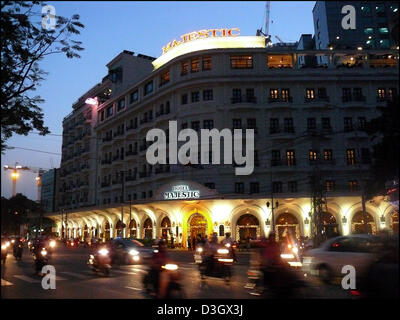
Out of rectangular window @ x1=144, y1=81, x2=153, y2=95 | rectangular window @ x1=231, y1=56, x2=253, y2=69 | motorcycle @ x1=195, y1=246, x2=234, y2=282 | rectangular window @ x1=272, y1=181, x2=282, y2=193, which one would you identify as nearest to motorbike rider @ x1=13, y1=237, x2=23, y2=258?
motorcycle @ x1=195, y1=246, x2=234, y2=282

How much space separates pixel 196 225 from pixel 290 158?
12.2 m

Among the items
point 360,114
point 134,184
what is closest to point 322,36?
point 360,114

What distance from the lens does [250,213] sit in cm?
4103

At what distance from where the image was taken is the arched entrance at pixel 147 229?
47.4m

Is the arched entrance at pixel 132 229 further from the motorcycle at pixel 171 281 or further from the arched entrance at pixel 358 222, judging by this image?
the motorcycle at pixel 171 281

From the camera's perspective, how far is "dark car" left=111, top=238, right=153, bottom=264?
22672mm

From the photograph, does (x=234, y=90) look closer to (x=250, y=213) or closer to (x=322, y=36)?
(x=250, y=213)

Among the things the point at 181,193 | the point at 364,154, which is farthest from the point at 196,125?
the point at 364,154

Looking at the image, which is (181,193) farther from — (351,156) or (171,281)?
(171,281)

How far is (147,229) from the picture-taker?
1892 inches

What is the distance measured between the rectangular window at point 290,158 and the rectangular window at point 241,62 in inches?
401

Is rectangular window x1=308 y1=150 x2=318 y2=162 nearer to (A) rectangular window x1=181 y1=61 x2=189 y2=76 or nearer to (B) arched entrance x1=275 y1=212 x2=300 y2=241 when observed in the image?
(B) arched entrance x1=275 y1=212 x2=300 y2=241
